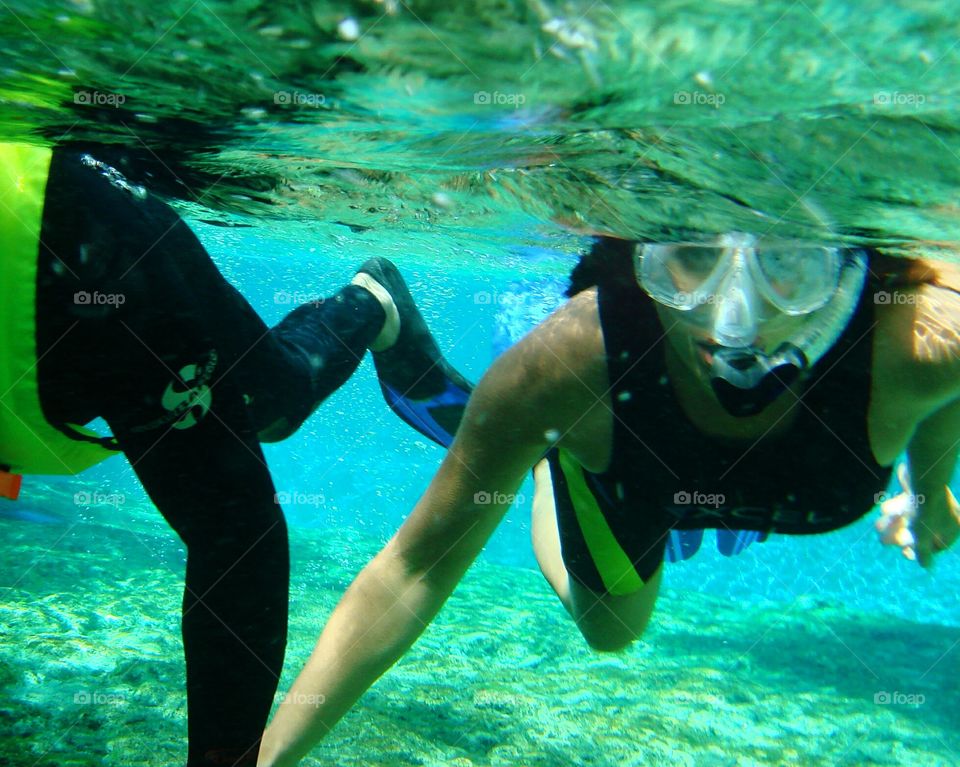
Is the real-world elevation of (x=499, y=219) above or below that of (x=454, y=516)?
above

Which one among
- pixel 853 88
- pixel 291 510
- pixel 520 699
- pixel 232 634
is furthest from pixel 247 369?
pixel 291 510

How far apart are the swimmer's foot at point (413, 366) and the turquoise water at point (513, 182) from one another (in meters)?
1.17

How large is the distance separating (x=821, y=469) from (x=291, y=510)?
3616 cm

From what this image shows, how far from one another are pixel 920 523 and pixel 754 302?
204 cm

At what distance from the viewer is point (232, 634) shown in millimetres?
2170

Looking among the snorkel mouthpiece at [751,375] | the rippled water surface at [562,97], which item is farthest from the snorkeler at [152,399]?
the snorkel mouthpiece at [751,375]

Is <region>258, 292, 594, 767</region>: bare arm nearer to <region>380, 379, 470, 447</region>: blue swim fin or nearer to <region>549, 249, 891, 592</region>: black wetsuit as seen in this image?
<region>549, 249, 891, 592</region>: black wetsuit

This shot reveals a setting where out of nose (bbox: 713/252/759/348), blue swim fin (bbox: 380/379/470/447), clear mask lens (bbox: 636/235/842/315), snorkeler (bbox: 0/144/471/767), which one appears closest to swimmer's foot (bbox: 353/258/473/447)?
blue swim fin (bbox: 380/379/470/447)

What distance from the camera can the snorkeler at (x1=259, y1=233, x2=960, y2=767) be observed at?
2.25 m

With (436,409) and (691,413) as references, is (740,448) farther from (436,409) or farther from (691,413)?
(436,409)

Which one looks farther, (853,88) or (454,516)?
(853,88)

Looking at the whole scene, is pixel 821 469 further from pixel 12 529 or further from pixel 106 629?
pixel 12 529

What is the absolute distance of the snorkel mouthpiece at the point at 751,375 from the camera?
2.44 metres

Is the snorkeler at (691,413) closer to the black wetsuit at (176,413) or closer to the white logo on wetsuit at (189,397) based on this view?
the black wetsuit at (176,413)
